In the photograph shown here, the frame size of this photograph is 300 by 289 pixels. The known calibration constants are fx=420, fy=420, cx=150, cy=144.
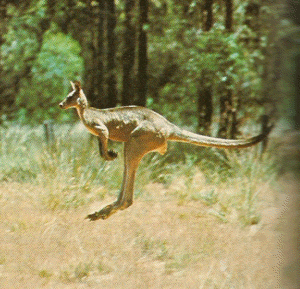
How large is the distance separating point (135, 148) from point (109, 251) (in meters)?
1.10

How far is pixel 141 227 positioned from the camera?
15.1 feet

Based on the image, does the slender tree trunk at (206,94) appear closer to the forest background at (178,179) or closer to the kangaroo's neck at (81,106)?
the forest background at (178,179)

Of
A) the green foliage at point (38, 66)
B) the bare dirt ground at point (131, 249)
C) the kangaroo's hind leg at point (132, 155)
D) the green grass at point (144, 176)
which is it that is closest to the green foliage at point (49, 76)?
the green foliage at point (38, 66)

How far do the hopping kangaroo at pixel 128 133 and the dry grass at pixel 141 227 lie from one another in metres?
0.59

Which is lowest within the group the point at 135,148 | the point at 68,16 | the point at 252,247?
the point at 252,247

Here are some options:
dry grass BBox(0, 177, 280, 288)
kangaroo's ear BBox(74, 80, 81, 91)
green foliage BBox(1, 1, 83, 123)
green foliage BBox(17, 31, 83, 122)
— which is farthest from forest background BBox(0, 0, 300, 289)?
kangaroo's ear BBox(74, 80, 81, 91)

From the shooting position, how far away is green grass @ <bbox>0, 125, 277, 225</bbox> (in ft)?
17.3

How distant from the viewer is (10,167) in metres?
6.91

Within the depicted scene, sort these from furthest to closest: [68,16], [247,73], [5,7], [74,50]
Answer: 1. [74,50]
2. [68,16]
3. [5,7]
4. [247,73]

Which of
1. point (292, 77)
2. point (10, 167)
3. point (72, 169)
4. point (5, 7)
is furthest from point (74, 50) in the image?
point (292, 77)

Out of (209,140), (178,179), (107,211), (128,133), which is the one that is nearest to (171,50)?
(178,179)

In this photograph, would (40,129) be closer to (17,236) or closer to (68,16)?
(68,16)

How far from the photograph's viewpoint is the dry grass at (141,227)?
3.70m

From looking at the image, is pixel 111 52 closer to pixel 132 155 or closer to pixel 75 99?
pixel 75 99
